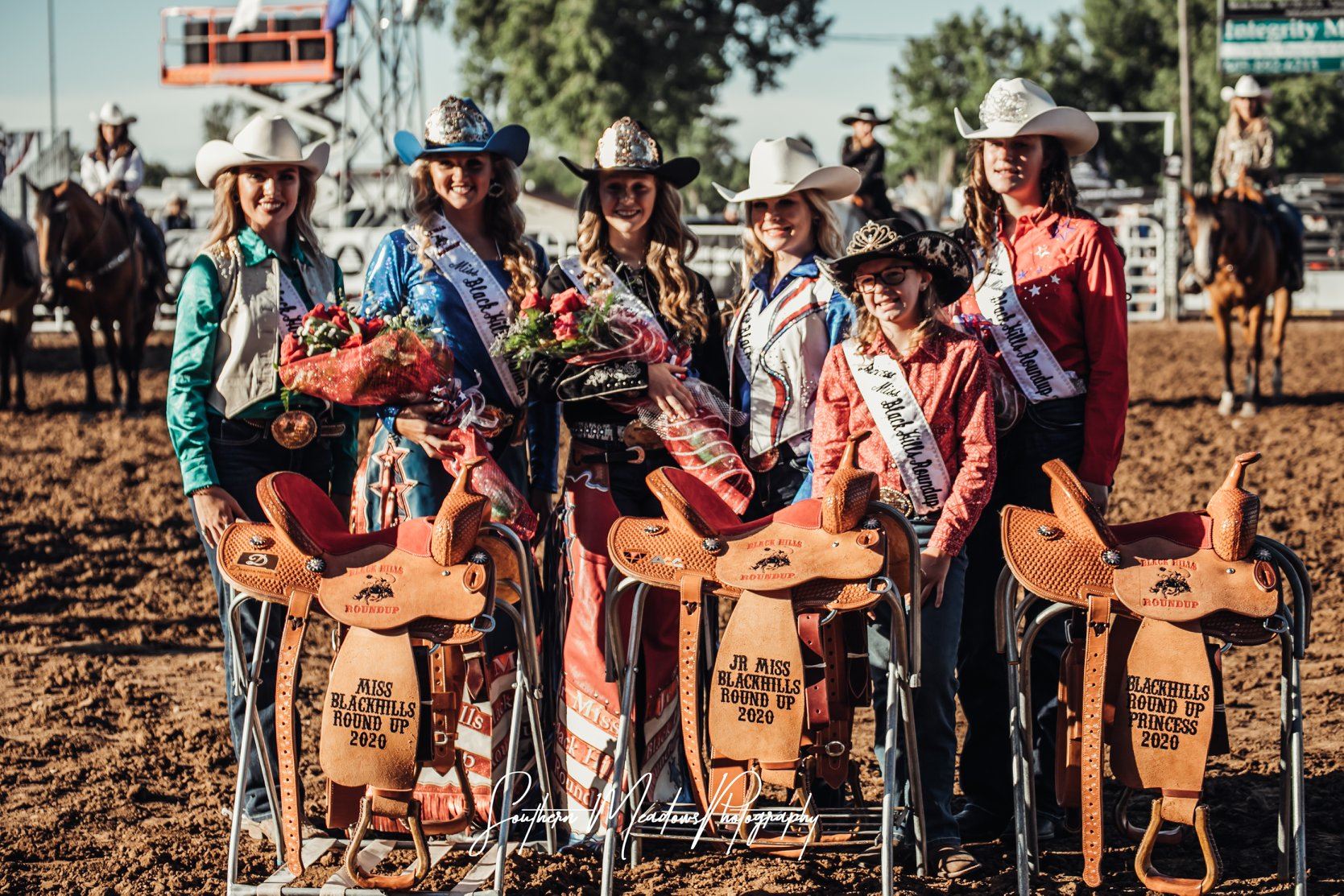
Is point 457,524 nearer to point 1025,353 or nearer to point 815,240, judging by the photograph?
point 815,240

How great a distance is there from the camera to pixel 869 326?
339 cm

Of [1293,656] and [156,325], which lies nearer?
[1293,656]

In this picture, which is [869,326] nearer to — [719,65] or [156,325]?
[156,325]

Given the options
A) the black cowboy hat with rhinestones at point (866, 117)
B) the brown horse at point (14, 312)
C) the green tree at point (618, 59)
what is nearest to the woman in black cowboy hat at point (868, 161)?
the black cowboy hat with rhinestones at point (866, 117)

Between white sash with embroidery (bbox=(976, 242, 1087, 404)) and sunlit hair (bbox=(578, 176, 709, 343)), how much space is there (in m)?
0.80

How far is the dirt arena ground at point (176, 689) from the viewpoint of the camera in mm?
3574

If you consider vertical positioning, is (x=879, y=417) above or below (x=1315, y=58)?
below

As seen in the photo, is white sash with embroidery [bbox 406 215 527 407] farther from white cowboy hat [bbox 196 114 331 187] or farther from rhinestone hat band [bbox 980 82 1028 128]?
rhinestone hat band [bbox 980 82 1028 128]

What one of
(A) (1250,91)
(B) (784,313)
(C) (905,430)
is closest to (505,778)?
(C) (905,430)

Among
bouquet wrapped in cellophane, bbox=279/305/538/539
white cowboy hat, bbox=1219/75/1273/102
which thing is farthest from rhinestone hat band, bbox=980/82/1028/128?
white cowboy hat, bbox=1219/75/1273/102

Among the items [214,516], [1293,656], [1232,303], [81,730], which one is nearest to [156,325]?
[1232,303]

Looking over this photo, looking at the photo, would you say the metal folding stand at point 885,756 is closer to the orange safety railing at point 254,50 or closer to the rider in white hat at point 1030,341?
the rider in white hat at point 1030,341

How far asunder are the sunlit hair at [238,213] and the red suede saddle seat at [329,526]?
2.56 feet

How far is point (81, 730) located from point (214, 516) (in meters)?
1.80
